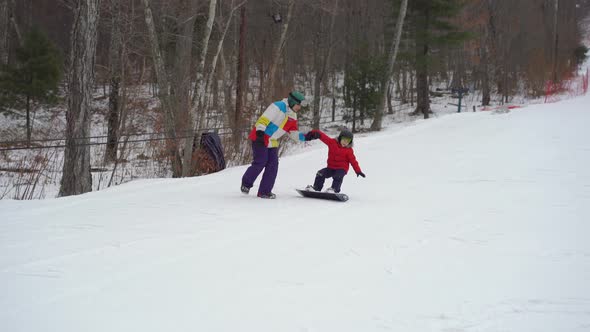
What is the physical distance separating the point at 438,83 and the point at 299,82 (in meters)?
16.8

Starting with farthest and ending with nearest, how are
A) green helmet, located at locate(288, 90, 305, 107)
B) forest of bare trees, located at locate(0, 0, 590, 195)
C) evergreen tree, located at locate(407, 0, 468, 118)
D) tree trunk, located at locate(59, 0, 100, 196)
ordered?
evergreen tree, located at locate(407, 0, 468, 118), forest of bare trees, located at locate(0, 0, 590, 195), tree trunk, located at locate(59, 0, 100, 196), green helmet, located at locate(288, 90, 305, 107)

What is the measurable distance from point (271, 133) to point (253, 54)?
23.5 m

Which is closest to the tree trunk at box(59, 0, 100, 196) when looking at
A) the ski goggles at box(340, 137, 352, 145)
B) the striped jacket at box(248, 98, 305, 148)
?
the striped jacket at box(248, 98, 305, 148)

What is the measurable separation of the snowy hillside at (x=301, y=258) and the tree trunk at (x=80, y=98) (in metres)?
1.43

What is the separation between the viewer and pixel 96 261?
4570 millimetres

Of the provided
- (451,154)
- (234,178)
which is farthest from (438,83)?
(234,178)

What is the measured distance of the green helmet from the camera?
767 centimetres

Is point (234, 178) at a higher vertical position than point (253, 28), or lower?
lower

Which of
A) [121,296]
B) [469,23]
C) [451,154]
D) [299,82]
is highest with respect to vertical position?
Result: [469,23]

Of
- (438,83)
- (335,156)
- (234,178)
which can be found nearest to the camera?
(335,156)

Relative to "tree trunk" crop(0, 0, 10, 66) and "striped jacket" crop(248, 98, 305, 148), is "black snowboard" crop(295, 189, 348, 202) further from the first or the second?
"tree trunk" crop(0, 0, 10, 66)

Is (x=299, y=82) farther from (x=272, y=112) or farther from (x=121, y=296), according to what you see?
(x=121, y=296)

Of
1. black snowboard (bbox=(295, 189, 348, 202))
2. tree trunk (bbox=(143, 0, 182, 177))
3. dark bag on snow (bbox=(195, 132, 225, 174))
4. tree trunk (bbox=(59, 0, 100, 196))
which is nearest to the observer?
black snowboard (bbox=(295, 189, 348, 202))

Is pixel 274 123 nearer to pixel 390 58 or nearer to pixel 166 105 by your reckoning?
pixel 166 105
